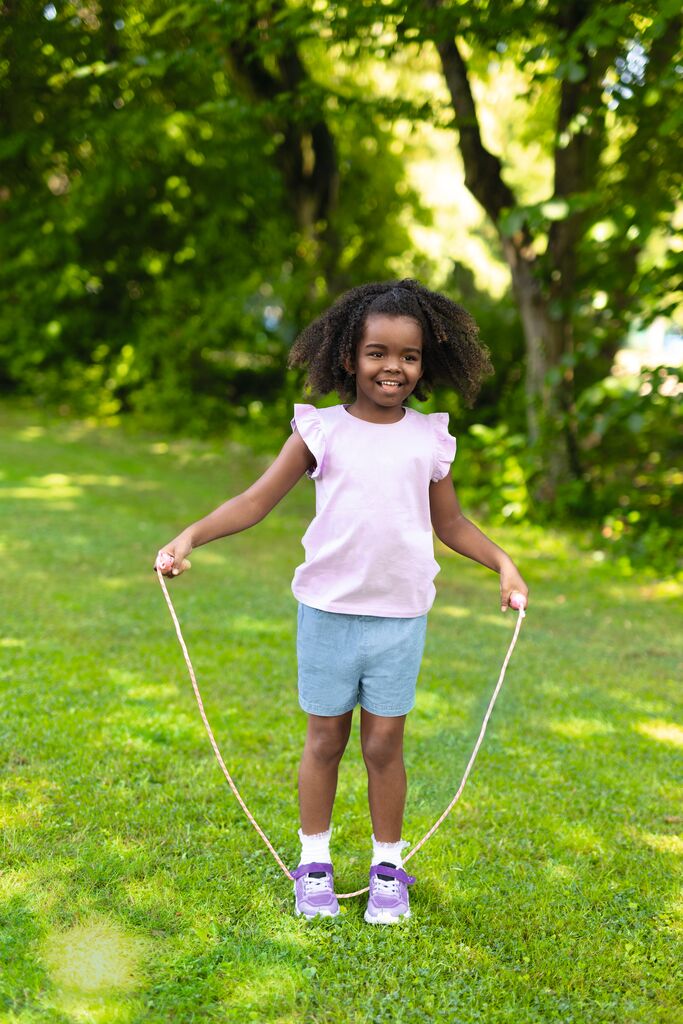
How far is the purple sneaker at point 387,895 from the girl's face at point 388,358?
1273 millimetres

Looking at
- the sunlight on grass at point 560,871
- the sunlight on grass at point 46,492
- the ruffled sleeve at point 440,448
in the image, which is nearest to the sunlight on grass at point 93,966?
the sunlight on grass at point 560,871

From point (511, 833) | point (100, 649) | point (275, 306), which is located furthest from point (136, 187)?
point (511, 833)

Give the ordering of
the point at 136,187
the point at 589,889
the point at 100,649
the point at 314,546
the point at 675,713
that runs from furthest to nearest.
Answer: the point at 136,187, the point at 100,649, the point at 675,713, the point at 589,889, the point at 314,546

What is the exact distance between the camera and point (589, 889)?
3.08 m

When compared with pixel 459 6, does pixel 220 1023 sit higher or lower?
lower

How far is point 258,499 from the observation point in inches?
110

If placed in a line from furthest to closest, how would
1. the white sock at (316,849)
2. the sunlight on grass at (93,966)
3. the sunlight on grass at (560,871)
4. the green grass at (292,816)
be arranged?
the sunlight on grass at (560,871) < the white sock at (316,849) < the green grass at (292,816) < the sunlight on grass at (93,966)

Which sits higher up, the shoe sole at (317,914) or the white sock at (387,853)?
the white sock at (387,853)

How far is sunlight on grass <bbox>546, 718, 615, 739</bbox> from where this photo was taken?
441 centimetres

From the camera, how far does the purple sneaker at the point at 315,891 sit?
2836 millimetres

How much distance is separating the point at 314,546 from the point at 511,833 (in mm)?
1331

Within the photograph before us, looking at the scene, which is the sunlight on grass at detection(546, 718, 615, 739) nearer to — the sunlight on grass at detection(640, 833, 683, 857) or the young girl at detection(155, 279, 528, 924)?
the sunlight on grass at detection(640, 833, 683, 857)

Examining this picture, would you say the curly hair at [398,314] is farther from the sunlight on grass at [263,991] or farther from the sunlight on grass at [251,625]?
the sunlight on grass at [251,625]

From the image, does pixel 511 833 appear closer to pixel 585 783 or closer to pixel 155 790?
pixel 585 783
